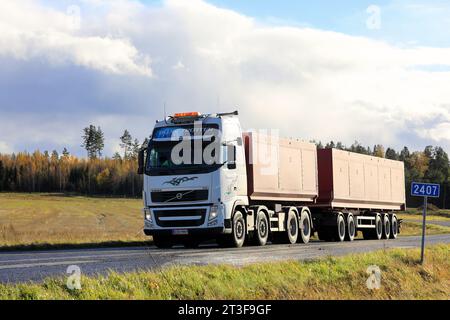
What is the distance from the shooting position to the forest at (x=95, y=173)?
14412cm

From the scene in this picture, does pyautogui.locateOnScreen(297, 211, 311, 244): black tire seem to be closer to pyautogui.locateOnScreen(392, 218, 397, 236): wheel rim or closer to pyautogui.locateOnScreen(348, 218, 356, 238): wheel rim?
pyautogui.locateOnScreen(348, 218, 356, 238): wheel rim

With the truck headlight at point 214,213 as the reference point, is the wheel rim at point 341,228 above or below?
below

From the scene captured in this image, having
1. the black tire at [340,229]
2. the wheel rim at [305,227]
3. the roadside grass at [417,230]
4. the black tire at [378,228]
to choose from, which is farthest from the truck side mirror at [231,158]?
the roadside grass at [417,230]

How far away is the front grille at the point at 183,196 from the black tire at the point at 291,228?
5.15 m

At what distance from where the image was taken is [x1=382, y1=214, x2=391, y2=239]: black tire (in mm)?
33703

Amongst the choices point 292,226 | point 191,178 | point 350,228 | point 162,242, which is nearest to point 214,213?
point 191,178

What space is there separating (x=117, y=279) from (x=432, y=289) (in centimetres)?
604

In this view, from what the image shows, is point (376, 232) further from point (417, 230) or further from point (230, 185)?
point (417, 230)

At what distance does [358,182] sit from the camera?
30594mm

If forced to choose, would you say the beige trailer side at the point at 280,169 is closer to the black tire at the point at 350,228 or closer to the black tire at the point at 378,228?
the black tire at the point at 350,228

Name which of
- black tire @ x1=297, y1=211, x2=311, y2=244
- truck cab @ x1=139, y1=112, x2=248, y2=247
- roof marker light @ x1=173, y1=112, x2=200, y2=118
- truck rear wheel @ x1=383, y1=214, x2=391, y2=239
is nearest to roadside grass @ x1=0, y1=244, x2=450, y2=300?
truck cab @ x1=139, y1=112, x2=248, y2=247

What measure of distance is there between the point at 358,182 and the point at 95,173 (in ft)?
451
